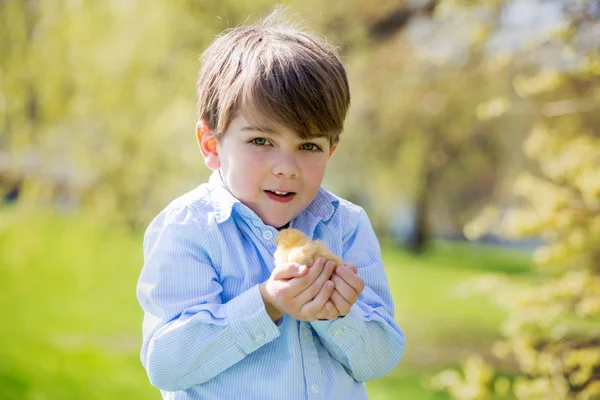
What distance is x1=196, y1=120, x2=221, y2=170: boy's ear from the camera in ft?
4.23

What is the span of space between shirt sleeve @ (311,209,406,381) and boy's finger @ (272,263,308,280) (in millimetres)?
145

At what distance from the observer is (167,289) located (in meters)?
Answer: 1.13

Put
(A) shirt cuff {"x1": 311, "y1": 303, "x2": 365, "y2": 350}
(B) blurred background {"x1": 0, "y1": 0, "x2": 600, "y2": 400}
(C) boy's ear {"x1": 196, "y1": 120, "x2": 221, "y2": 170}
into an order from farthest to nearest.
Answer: (B) blurred background {"x1": 0, "y1": 0, "x2": 600, "y2": 400}
(C) boy's ear {"x1": 196, "y1": 120, "x2": 221, "y2": 170}
(A) shirt cuff {"x1": 311, "y1": 303, "x2": 365, "y2": 350}

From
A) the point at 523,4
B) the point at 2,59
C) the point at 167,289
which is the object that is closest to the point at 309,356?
the point at 167,289

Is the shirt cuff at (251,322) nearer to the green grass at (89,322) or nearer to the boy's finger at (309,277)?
the boy's finger at (309,277)

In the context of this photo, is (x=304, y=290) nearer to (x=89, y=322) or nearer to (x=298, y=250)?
(x=298, y=250)

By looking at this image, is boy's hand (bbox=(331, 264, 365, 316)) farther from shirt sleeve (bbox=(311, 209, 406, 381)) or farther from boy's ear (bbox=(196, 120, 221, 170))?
boy's ear (bbox=(196, 120, 221, 170))

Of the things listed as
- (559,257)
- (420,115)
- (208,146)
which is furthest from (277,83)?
(420,115)

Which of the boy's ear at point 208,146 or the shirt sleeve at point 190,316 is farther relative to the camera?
the boy's ear at point 208,146

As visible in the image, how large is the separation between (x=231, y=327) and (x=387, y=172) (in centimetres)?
426

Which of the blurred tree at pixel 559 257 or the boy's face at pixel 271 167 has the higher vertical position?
the boy's face at pixel 271 167

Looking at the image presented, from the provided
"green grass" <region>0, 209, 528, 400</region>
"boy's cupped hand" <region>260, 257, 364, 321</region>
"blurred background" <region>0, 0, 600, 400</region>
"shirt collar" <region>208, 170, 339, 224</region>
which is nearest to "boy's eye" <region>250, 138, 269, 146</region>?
"shirt collar" <region>208, 170, 339, 224</region>

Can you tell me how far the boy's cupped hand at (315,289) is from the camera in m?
1.04

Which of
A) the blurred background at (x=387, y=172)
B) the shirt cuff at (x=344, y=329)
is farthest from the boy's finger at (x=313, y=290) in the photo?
the blurred background at (x=387, y=172)
